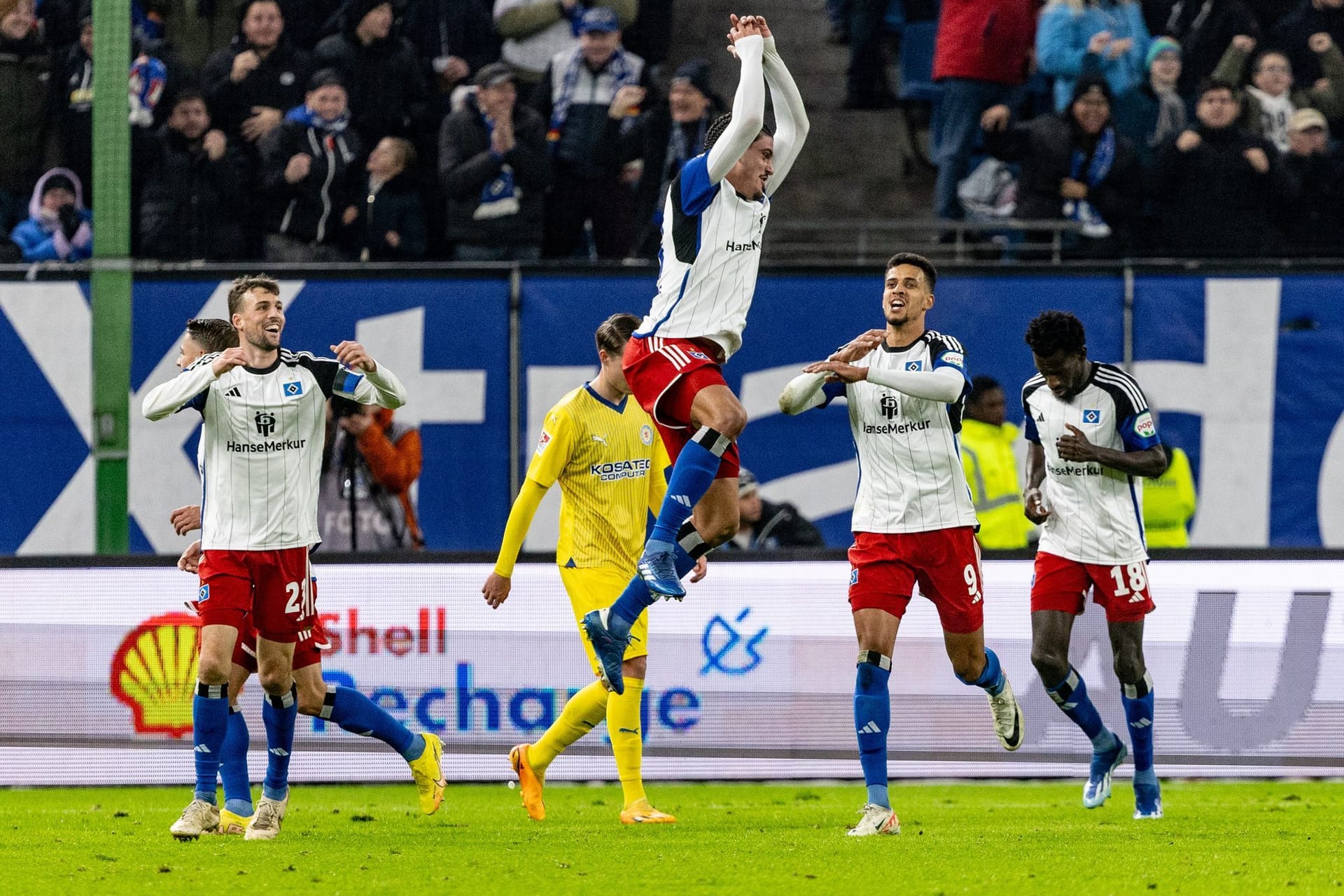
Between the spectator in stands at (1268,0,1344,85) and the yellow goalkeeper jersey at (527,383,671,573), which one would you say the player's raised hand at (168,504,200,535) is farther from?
the spectator in stands at (1268,0,1344,85)

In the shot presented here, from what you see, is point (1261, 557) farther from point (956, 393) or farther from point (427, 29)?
point (427, 29)

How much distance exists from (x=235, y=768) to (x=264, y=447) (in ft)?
4.59

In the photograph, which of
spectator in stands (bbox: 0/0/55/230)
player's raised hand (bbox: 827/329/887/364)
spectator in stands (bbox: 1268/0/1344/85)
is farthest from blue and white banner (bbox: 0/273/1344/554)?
player's raised hand (bbox: 827/329/887/364)

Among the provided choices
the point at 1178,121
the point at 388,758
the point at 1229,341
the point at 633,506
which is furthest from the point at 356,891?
the point at 1178,121

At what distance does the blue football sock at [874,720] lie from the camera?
726 cm

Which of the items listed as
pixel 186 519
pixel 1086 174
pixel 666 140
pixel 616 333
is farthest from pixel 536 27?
pixel 186 519

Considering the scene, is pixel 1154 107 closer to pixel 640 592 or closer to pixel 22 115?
pixel 640 592

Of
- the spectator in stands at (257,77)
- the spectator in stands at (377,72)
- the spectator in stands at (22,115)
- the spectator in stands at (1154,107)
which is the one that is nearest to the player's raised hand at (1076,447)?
the spectator in stands at (1154,107)

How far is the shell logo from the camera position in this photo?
32.1 ft

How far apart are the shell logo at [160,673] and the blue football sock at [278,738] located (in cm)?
227

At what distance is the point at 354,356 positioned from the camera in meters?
7.13

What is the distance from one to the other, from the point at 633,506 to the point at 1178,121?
767cm

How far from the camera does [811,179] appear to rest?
610 inches

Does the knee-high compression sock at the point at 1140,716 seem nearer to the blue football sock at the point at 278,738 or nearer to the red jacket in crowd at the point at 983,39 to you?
the blue football sock at the point at 278,738
